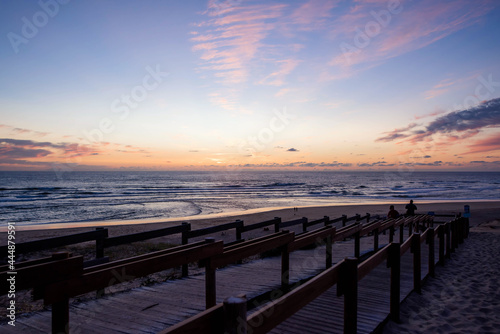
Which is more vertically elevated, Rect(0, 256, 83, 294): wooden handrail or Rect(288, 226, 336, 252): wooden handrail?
Rect(0, 256, 83, 294): wooden handrail

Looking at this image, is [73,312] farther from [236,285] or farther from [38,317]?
[236,285]

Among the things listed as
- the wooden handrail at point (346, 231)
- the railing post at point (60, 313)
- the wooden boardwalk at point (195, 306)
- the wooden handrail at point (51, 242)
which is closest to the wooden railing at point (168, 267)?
the railing post at point (60, 313)

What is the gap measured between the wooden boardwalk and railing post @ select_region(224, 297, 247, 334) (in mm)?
2528

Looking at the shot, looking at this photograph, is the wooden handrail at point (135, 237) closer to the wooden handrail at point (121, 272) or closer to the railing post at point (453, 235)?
the wooden handrail at point (121, 272)

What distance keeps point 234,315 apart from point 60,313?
1768 millimetres

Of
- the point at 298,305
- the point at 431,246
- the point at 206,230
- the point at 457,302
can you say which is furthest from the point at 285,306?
the point at 431,246

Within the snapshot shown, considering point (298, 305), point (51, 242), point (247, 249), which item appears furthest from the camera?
point (51, 242)

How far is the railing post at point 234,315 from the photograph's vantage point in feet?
6.07

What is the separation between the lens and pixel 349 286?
3.38m

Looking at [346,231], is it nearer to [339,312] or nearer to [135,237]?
[339,312]

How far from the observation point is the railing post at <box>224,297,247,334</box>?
1.85 meters

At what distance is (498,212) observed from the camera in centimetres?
2731

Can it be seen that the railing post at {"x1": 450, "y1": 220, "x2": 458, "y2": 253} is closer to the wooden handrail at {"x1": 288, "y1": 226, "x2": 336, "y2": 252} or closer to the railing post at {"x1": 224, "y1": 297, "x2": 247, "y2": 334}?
the wooden handrail at {"x1": 288, "y1": 226, "x2": 336, "y2": 252}

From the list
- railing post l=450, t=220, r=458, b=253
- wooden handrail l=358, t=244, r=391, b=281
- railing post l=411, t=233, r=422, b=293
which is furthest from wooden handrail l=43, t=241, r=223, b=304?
railing post l=450, t=220, r=458, b=253
